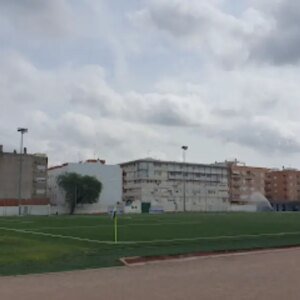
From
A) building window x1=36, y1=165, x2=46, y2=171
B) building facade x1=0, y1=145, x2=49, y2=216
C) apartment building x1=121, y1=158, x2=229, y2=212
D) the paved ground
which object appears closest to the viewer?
the paved ground

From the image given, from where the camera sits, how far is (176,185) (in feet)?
570

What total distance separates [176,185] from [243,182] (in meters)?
30.5

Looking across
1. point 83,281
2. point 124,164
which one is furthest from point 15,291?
point 124,164

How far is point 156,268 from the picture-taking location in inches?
684

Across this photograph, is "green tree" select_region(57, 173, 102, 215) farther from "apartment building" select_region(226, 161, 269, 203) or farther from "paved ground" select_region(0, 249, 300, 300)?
"paved ground" select_region(0, 249, 300, 300)

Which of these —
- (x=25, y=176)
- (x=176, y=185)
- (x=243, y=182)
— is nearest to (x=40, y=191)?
(x=25, y=176)

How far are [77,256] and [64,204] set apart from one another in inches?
4499

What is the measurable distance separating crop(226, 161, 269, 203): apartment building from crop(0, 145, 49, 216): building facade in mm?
78683

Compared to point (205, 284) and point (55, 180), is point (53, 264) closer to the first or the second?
point (205, 284)

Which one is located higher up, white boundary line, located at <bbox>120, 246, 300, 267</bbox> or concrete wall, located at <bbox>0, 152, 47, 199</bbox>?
concrete wall, located at <bbox>0, 152, 47, 199</bbox>

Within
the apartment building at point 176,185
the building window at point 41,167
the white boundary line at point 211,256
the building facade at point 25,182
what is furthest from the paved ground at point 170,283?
the apartment building at point 176,185

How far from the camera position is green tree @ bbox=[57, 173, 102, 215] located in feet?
423

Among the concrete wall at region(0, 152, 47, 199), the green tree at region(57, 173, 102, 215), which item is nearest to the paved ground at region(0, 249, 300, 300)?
the concrete wall at region(0, 152, 47, 199)

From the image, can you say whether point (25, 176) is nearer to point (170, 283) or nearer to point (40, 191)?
point (40, 191)
